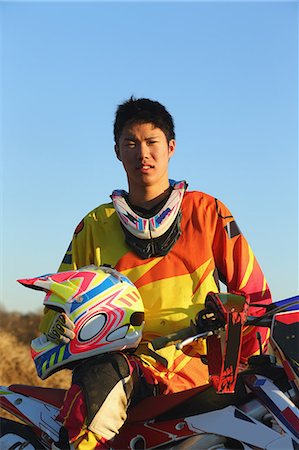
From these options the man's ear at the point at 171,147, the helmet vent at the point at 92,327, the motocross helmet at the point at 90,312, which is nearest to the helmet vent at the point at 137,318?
the motocross helmet at the point at 90,312

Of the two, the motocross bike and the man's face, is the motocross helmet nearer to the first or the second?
the motocross bike

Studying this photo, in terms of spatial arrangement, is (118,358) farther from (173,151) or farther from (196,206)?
(173,151)

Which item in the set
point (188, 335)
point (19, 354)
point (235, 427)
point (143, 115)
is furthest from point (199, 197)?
point (19, 354)

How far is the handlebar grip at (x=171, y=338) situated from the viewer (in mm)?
3502

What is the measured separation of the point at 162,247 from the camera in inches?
177

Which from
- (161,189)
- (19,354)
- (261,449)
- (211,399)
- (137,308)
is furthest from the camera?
(19,354)

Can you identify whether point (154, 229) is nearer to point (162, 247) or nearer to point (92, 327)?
point (162, 247)

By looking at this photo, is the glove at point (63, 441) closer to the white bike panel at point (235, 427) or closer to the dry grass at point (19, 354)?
the white bike panel at point (235, 427)

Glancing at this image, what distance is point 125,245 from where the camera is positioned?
15.1ft

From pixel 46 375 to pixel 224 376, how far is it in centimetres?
97

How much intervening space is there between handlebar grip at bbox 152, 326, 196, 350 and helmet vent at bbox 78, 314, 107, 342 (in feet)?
1.48

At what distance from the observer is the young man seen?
4227 millimetres

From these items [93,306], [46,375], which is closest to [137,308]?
[93,306]

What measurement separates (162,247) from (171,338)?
103 cm
